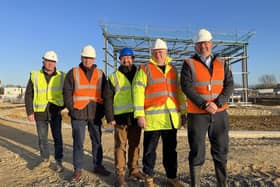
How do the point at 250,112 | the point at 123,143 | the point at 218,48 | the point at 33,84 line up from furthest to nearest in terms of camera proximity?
the point at 218,48 → the point at 250,112 → the point at 33,84 → the point at 123,143

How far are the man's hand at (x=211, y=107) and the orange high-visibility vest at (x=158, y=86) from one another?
1.89 ft

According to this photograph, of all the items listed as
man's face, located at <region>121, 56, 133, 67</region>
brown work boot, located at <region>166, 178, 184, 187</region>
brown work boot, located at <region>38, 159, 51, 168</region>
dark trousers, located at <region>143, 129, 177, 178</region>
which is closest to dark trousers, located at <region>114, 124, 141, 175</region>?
dark trousers, located at <region>143, 129, 177, 178</region>

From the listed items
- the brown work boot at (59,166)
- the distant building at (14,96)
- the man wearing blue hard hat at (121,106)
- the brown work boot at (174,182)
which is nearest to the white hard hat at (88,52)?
the man wearing blue hard hat at (121,106)

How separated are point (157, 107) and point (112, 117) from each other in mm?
812

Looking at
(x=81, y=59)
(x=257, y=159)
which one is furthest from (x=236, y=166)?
(x=81, y=59)

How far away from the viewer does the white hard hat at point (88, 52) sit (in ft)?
17.7

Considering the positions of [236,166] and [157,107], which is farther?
[236,166]

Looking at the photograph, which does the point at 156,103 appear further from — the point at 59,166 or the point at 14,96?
the point at 14,96

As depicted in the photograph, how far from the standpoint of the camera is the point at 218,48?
26.0m

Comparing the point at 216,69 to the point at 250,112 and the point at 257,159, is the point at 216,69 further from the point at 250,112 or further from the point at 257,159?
the point at 250,112

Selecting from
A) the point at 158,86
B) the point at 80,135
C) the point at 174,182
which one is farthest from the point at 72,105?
the point at 174,182

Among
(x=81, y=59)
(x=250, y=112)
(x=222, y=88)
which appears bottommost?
(x=250, y=112)

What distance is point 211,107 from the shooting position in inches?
164

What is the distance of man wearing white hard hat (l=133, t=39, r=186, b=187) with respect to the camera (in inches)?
180
